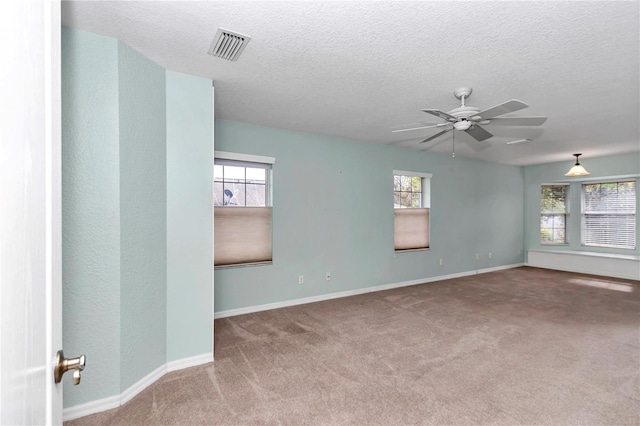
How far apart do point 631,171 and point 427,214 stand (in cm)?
422

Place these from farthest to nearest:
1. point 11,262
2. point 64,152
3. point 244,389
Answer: point 244,389
point 64,152
point 11,262

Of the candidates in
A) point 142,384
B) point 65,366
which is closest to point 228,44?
point 65,366

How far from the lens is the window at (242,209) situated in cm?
383

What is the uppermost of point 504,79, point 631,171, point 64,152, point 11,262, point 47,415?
point 504,79

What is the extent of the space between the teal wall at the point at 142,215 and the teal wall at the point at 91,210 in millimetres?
57

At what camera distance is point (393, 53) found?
2229 millimetres

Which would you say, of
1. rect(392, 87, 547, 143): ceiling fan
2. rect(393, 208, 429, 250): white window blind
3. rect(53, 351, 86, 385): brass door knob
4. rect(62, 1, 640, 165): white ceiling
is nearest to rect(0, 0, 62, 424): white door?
rect(53, 351, 86, 385): brass door knob

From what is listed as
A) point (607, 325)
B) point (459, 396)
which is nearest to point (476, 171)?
point (607, 325)

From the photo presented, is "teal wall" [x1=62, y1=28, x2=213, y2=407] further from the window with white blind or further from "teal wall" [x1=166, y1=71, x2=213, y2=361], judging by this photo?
the window with white blind

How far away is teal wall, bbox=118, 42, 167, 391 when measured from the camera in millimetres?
2102

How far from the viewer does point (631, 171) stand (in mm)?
5809

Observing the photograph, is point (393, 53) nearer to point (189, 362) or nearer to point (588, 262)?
point (189, 362)

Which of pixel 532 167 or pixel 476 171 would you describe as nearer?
pixel 476 171

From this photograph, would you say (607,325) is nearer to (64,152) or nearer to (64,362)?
(64,362)
